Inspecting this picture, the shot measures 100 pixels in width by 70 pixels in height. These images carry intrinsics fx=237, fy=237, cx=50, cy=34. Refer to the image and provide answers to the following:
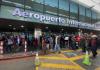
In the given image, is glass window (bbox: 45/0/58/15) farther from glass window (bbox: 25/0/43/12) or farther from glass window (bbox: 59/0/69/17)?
glass window (bbox: 25/0/43/12)

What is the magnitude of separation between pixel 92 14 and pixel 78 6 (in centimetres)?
817

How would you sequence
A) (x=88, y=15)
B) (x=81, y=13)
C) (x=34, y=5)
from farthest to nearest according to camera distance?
(x=88, y=15), (x=81, y=13), (x=34, y=5)

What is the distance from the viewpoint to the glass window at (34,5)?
84.9 feet

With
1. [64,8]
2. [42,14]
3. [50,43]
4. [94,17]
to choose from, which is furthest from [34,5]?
[94,17]

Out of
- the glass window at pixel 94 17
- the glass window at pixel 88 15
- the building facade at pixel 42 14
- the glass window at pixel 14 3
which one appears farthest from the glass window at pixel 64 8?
the glass window at pixel 94 17

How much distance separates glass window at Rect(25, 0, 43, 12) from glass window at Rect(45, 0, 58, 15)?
142 cm

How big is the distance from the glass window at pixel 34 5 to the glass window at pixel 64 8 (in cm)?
515

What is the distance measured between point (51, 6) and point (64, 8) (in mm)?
4077

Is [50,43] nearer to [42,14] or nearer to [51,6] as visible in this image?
[42,14]

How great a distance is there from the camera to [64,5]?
34.6m

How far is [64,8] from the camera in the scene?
34625mm

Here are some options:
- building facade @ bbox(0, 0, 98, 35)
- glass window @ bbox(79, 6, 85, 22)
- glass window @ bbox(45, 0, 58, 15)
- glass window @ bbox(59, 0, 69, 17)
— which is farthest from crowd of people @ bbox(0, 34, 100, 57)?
glass window @ bbox(79, 6, 85, 22)

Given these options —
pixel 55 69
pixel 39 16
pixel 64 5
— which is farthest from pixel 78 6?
pixel 55 69

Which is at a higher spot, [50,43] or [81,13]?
[81,13]
